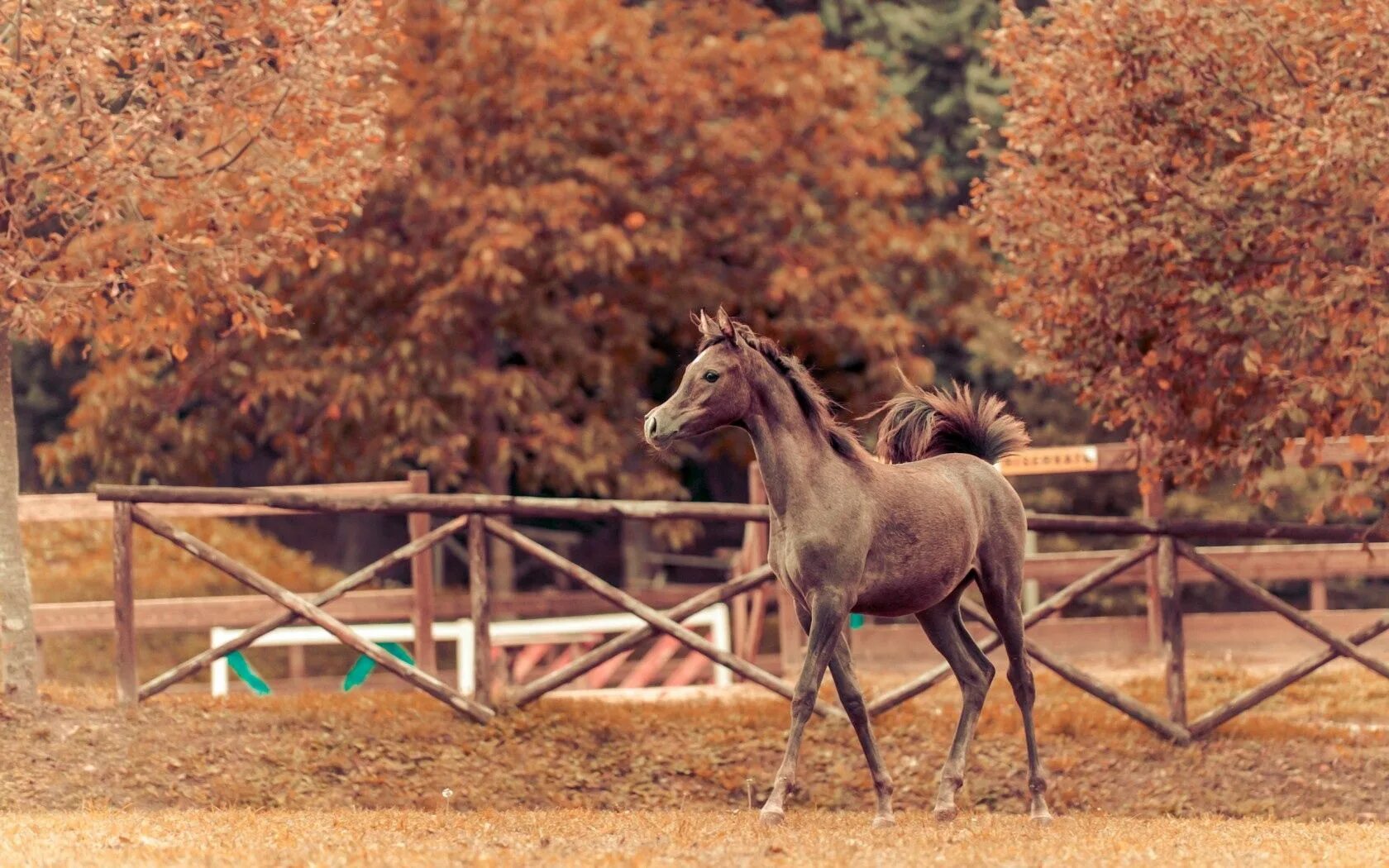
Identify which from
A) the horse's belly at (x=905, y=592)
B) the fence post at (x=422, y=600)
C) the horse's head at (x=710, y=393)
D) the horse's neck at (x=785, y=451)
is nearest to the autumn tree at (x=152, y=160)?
the fence post at (x=422, y=600)

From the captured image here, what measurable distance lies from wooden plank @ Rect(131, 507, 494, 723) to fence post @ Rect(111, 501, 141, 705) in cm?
10

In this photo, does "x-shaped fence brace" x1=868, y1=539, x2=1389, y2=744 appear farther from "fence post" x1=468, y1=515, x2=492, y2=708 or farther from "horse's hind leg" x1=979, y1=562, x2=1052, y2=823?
"fence post" x1=468, y1=515, x2=492, y2=708

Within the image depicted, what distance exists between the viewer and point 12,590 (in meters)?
11.3

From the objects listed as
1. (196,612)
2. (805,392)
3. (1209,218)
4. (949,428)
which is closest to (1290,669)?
(1209,218)

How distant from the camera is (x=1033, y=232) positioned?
1180cm

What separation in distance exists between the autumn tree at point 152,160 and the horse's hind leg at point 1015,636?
491cm

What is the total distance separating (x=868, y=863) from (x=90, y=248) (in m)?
6.97

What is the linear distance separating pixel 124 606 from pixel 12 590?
27.9 inches

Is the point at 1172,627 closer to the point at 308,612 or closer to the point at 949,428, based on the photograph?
the point at 949,428

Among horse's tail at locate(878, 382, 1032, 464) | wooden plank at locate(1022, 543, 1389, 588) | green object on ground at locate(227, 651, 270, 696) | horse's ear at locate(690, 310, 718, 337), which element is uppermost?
horse's ear at locate(690, 310, 718, 337)

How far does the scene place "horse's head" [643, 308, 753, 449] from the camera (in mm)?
8172

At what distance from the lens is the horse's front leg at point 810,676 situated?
827 centimetres

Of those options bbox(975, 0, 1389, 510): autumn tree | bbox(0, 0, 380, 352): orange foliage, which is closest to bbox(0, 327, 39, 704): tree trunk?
bbox(0, 0, 380, 352): orange foliage

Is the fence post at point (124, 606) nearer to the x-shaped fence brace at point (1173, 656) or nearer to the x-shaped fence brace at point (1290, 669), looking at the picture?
the x-shaped fence brace at point (1173, 656)
